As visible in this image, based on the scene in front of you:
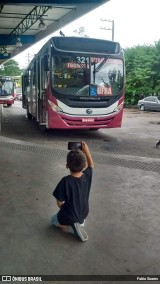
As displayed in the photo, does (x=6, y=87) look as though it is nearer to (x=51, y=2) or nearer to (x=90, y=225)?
(x=51, y=2)

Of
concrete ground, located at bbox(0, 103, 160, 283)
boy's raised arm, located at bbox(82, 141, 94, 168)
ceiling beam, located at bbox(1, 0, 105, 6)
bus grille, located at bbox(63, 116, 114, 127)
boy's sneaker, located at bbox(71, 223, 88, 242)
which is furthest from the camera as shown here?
ceiling beam, located at bbox(1, 0, 105, 6)

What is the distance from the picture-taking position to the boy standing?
3277 millimetres

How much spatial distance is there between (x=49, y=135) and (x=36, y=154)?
3616 millimetres

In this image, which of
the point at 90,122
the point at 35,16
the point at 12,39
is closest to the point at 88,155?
the point at 90,122

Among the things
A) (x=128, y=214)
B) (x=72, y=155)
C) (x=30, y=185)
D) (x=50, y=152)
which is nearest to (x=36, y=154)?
(x=50, y=152)

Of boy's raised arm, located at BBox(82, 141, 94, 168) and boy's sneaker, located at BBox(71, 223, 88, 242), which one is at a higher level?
boy's raised arm, located at BBox(82, 141, 94, 168)

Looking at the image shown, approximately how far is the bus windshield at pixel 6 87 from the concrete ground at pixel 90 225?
877 inches

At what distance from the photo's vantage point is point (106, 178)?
5809mm

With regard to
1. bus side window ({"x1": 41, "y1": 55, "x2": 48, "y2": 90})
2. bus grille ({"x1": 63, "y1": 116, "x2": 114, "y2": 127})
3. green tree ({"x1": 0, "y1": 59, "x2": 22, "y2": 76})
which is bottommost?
bus grille ({"x1": 63, "y1": 116, "x2": 114, "y2": 127})

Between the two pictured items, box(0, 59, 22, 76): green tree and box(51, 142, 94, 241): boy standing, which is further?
box(0, 59, 22, 76): green tree

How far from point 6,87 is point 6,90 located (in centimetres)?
30

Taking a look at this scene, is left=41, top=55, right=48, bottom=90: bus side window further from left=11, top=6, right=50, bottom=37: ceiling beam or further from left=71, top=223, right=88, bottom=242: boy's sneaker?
left=71, top=223, right=88, bottom=242: boy's sneaker

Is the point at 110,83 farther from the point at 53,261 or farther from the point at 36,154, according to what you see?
the point at 53,261

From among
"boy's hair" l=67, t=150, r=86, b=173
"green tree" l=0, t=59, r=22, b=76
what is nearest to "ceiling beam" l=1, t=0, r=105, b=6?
"boy's hair" l=67, t=150, r=86, b=173
